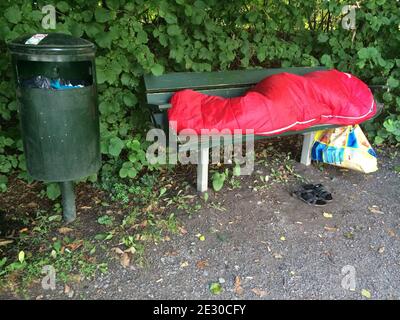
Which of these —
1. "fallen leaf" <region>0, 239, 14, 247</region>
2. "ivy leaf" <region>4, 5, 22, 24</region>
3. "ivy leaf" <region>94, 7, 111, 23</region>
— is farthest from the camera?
"ivy leaf" <region>94, 7, 111, 23</region>

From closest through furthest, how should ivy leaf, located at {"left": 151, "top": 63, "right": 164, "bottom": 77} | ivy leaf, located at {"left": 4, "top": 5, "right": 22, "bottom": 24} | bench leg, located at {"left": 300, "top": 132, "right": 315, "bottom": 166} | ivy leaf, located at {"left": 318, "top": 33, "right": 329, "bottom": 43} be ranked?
ivy leaf, located at {"left": 4, "top": 5, "right": 22, "bottom": 24} → ivy leaf, located at {"left": 151, "top": 63, "right": 164, "bottom": 77} → bench leg, located at {"left": 300, "top": 132, "right": 315, "bottom": 166} → ivy leaf, located at {"left": 318, "top": 33, "right": 329, "bottom": 43}

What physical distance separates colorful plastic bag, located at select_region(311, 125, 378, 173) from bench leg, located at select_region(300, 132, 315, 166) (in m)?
0.06

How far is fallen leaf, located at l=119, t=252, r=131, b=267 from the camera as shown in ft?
8.38

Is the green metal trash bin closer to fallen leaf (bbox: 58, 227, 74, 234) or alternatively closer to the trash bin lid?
the trash bin lid

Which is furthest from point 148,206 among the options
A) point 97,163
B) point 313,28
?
point 313,28

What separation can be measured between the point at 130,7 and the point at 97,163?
1.23 metres

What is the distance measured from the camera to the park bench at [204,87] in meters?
3.13

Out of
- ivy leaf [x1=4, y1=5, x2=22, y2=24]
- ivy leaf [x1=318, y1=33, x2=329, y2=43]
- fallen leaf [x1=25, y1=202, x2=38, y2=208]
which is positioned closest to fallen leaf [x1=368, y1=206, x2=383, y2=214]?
ivy leaf [x1=318, y1=33, x2=329, y2=43]

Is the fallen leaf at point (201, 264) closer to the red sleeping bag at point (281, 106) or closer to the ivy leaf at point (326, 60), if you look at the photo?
the red sleeping bag at point (281, 106)

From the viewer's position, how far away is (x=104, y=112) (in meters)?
3.24

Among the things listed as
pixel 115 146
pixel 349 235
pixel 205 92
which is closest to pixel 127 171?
pixel 115 146

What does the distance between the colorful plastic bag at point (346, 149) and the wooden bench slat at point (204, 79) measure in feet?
2.61

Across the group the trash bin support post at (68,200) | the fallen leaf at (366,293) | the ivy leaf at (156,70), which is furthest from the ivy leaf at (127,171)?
the fallen leaf at (366,293)

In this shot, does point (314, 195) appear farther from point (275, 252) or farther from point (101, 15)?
point (101, 15)
